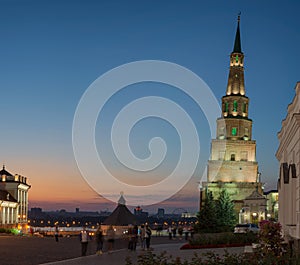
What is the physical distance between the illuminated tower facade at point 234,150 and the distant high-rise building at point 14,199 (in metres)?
36.0

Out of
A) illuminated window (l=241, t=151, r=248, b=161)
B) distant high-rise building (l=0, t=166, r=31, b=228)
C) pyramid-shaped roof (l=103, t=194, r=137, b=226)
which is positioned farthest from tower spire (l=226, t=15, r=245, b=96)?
pyramid-shaped roof (l=103, t=194, r=137, b=226)

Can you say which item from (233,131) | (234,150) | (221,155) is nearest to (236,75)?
(233,131)

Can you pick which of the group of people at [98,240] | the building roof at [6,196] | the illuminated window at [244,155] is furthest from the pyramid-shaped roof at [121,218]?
the illuminated window at [244,155]

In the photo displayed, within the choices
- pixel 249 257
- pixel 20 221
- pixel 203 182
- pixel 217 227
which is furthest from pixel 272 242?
pixel 20 221

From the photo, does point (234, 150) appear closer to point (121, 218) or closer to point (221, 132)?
point (221, 132)

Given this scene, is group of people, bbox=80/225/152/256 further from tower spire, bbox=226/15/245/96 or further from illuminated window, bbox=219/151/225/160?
tower spire, bbox=226/15/245/96

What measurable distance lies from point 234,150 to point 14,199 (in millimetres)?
44145

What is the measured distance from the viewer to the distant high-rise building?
4087 inches

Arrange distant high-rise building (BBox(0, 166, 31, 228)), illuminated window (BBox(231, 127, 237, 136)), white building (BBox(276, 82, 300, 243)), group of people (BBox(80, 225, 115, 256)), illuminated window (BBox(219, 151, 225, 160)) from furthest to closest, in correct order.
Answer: illuminated window (BBox(231, 127, 237, 136)) < illuminated window (BBox(219, 151, 225, 160)) < distant high-rise building (BBox(0, 166, 31, 228)) < group of people (BBox(80, 225, 115, 256)) < white building (BBox(276, 82, 300, 243))

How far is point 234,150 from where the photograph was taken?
4555 inches

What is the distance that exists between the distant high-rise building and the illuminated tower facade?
35959 millimetres

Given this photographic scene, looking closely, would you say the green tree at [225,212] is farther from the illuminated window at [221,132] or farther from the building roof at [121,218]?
the illuminated window at [221,132]

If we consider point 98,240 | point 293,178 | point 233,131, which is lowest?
point 98,240

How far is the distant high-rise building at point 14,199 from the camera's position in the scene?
4087 inches
